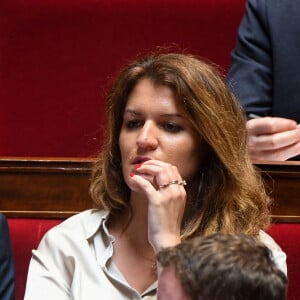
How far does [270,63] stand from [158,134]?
301mm

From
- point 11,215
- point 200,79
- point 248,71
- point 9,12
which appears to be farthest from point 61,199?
point 9,12

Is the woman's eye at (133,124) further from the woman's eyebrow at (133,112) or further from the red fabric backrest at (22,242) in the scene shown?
the red fabric backrest at (22,242)

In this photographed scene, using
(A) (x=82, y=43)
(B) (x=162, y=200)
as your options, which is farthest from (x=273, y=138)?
(A) (x=82, y=43)

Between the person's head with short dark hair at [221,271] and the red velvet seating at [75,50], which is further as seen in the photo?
the red velvet seating at [75,50]

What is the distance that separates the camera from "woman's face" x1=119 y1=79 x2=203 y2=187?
2.16 ft

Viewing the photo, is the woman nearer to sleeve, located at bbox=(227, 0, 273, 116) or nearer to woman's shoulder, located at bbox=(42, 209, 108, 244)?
woman's shoulder, located at bbox=(42, 209, 108, 244)

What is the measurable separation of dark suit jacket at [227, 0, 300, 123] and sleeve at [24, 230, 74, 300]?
1.05 feet

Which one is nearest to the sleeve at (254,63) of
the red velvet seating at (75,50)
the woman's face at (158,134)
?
the red velvet seating at (75,50)

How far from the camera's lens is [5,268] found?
0.65 metres

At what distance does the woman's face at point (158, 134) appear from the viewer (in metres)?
0.66

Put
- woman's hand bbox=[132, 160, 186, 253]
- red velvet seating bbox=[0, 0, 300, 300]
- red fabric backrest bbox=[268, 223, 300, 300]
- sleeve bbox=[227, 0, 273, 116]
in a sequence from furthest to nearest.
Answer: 1. red velvet seating bbox=[0, 0, 300, 300]
2. sleeve bbox=[227, 0, 273, 116]
3. red fabric backrest bbox=[268, 223, 300, 300]
4. woman's hand bbox=[132, 160, 186, 253]

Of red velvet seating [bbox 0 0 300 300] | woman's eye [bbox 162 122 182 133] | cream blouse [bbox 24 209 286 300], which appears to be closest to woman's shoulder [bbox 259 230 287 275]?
cream blouse [bbox 24 209 286 300]

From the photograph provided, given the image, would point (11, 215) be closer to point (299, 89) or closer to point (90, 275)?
point (90, 275)

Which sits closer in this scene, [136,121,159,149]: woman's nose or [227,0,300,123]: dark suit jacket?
[136,121,159,149]: woman's nose
